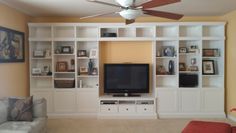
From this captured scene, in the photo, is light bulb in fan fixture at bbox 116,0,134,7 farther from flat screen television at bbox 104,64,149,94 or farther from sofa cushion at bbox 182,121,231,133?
flat screen television at bbox 104,64,149,94

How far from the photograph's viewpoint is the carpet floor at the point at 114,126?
4.64 meters

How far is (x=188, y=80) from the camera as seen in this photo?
574 cm

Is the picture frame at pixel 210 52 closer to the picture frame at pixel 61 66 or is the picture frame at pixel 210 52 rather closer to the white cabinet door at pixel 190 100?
the white cabinet door at pixel 190 100

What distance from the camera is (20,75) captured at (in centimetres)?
530

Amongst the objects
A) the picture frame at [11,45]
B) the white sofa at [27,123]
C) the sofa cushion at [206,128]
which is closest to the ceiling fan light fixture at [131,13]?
the sofa cushion at [206,128]

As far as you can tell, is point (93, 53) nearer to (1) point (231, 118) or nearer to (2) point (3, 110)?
(2) point (3, 110)

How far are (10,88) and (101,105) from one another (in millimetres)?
1985

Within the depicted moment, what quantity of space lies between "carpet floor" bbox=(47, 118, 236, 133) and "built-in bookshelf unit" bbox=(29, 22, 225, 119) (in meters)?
0.29

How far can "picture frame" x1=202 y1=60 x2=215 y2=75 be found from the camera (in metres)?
5.72

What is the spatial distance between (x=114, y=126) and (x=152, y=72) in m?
1.71

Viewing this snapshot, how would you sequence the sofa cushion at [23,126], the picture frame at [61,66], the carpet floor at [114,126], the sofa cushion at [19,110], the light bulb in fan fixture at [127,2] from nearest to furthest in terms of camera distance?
the light bulb in fan fixture at [127,2] < the sofa cushion at [23,126] < the sofa cushion at [19,110] < the carpet floor at [114,126] < the picture frame at [61,66]

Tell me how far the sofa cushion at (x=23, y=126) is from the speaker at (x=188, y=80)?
10.9 ft

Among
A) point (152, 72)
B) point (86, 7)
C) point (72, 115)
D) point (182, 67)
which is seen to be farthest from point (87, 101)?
point (182, 67)

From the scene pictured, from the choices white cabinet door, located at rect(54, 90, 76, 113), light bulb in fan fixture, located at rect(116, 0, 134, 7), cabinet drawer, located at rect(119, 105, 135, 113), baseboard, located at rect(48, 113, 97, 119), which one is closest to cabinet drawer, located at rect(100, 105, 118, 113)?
cabinet drawer, located at rect(119, 105, 135, 113)
